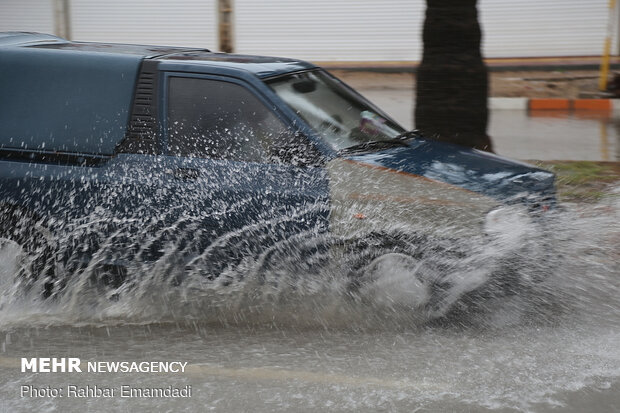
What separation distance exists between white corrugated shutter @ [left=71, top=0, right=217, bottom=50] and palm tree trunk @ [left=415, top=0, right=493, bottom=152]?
40.0 ft

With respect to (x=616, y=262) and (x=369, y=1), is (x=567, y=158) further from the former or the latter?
(x=369, y=1)

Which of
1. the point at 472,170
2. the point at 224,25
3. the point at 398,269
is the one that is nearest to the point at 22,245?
the point at 398,269

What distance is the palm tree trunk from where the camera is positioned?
7086mm

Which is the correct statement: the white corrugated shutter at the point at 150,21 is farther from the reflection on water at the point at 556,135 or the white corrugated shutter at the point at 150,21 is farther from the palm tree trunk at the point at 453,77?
the palm tree trunk at the point at 453,77

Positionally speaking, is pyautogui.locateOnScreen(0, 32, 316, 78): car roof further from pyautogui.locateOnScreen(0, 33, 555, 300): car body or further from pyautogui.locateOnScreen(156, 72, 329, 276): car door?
pyautogui.locateOnScreen(156, 72, 329, 276): car door

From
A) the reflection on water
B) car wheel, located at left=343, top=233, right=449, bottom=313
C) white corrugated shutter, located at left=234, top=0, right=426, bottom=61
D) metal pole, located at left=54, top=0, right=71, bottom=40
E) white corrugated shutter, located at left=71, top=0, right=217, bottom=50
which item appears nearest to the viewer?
car wheel, located at left=343, top=233, right=449, bottom=313

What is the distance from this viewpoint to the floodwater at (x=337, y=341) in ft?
12.0

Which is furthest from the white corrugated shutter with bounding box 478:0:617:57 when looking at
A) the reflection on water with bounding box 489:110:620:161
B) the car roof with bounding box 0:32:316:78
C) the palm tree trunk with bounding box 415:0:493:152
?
the car roof with bounding box 0:32:316:78

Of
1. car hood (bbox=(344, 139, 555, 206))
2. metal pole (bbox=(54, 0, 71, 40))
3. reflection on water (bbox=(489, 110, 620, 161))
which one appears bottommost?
reflection on water (bbox=(489, 110, 620, 161))

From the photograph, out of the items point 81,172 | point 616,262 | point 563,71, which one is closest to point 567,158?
point 616,262

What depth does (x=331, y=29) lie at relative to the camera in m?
18.1

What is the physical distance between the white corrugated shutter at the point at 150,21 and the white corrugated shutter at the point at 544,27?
6865 mm

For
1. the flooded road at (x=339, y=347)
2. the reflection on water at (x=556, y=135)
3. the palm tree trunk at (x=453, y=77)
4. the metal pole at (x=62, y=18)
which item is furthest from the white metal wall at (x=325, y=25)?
the flooded road at (x=339, y=347)

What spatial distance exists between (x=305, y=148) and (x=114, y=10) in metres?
15.8
